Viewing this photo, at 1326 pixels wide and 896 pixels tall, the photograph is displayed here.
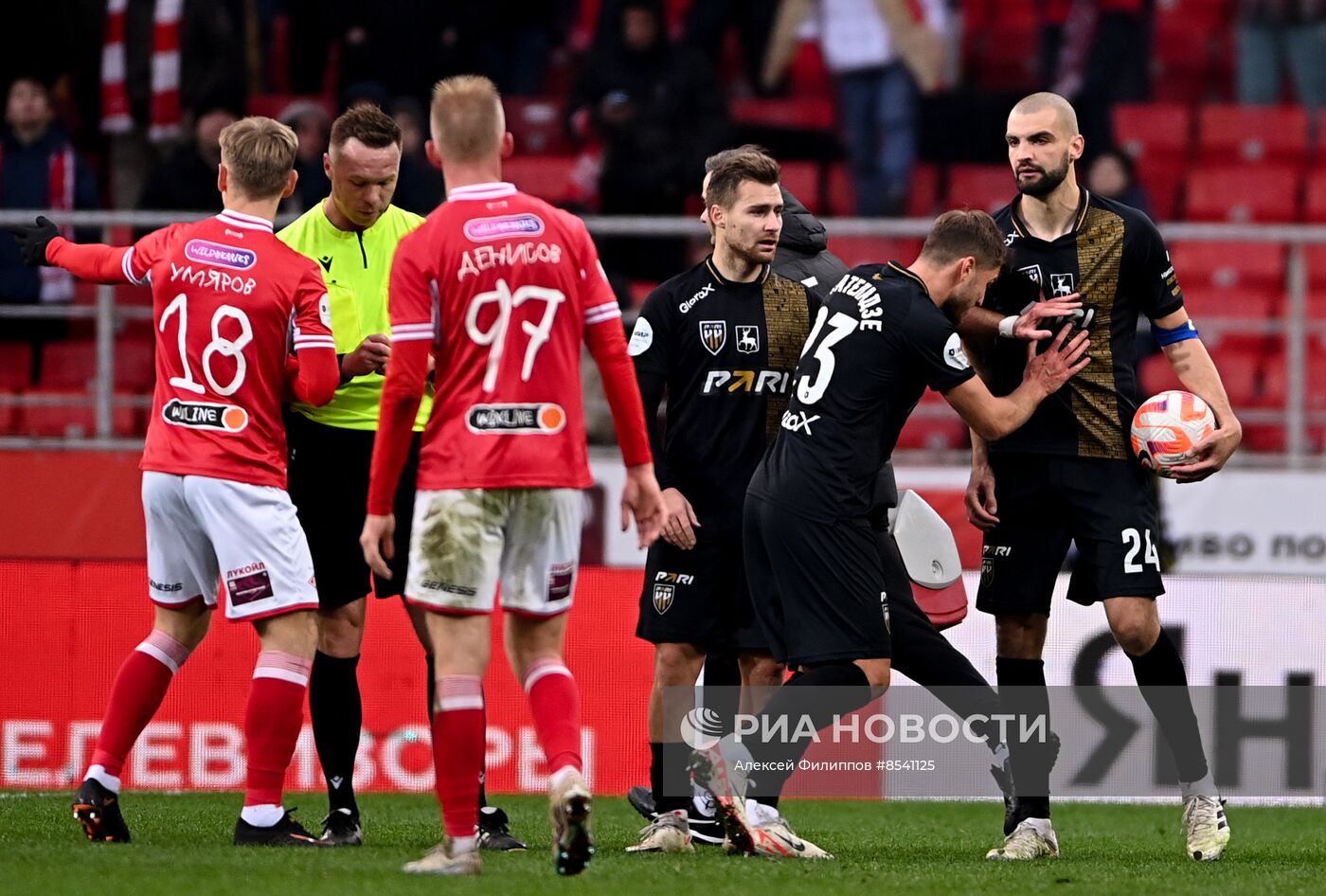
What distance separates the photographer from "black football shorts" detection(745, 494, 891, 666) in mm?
6223

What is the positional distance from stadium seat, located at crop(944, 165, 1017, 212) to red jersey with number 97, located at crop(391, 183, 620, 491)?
8817mm

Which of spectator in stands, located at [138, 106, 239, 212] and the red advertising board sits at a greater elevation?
spectator in stands, located at [138, 106, 239, 212]

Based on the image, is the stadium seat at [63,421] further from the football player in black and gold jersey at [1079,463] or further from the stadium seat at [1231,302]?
the stadium seat at [1231,302]

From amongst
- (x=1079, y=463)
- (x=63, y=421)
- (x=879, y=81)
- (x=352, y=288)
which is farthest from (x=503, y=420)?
(x=879, y=81)

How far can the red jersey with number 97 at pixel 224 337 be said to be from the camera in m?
6.16

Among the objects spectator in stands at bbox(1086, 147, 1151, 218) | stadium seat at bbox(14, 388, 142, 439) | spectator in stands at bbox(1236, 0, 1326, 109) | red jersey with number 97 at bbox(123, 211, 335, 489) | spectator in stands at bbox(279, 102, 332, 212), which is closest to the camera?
red jersey with number 97 at bbox(123, 211, 335, 489)

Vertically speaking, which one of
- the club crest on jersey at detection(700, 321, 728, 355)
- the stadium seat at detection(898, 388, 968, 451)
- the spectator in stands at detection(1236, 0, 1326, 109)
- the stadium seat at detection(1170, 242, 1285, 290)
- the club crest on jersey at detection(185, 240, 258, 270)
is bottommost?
the stadium seat at detection(898, 388, 968, 451)

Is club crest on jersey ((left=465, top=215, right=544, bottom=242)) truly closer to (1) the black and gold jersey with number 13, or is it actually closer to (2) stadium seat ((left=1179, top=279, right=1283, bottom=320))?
(1) the black and gold jersey with number 13

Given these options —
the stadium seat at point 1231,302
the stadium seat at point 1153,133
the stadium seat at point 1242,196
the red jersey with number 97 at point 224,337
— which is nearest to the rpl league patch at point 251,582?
the red jersey with number 97 at point 224,337

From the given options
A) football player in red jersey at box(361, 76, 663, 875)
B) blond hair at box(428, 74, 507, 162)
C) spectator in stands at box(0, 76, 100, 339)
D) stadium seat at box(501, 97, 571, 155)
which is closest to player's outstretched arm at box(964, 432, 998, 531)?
football player in red jersey at box(361, 76, 663, 875)

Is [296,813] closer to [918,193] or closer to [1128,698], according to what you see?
[1128,698]

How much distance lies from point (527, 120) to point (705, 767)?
8836mm

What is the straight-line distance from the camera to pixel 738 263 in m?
6.73

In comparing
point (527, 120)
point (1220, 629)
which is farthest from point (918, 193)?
point (1220, 629)
